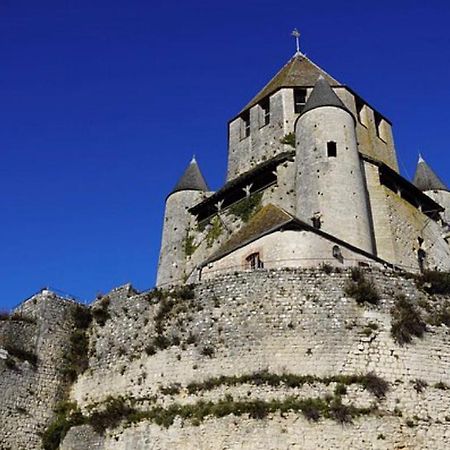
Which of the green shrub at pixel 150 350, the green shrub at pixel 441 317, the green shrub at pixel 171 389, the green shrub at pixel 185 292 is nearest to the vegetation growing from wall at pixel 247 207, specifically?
the green shrub at pixel 185 292

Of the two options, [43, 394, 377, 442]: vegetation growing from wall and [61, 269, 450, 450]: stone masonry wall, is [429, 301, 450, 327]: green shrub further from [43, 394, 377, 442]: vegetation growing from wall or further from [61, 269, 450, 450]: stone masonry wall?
[43, 394, 377, 442]: vegetation growing from wall

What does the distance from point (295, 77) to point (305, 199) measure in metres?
A: 10.4

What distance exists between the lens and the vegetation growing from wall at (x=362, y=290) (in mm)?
20781

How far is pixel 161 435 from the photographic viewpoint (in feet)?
63.7

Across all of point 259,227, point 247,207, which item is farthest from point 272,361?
point 247,207

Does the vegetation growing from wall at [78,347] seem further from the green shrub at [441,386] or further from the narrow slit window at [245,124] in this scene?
the narrow slit window at [245,124]

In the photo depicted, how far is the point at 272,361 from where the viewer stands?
19.8 meters

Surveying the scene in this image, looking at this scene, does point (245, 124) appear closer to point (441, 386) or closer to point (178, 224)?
point (178, 224)

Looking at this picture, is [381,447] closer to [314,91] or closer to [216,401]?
[216,401]

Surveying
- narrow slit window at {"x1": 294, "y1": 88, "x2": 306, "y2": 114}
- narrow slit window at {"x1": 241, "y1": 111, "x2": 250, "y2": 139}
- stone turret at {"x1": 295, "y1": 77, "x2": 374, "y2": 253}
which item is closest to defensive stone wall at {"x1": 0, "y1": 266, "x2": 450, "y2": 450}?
stone turret at {"x1": 295, "y1": 77, "x2": 374, "y2": 253}

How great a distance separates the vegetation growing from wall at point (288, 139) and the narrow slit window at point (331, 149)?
4171 millimetres

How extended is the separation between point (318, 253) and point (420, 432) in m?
7.04

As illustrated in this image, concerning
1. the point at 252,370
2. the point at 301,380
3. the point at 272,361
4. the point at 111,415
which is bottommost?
the point at 111,415

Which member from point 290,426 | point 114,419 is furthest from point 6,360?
point 290,426
